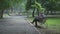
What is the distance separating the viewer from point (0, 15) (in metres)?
59.4

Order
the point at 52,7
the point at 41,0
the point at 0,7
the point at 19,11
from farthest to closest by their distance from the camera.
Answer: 1. the point at 19,11
2. the point at 52,7
3. the point at 0,7
4. the point at 41,0

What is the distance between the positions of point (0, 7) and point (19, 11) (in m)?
68.4

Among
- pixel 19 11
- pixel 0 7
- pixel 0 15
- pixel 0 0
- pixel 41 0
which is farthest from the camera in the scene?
pixel 19 11

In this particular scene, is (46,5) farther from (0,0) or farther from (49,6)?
(0,0)

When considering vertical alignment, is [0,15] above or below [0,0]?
below

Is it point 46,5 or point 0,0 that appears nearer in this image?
point 0,0

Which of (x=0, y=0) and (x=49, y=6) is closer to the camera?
(x=0, y=0)

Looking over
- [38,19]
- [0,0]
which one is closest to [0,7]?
[0,0]

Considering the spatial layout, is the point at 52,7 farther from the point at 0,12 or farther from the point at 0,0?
the point at 0,0

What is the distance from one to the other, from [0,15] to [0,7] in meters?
9.55

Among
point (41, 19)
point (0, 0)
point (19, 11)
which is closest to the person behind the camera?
point (41, 19)

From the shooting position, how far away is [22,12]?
4719 inches

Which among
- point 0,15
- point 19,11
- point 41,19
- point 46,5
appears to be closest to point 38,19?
point 41,19

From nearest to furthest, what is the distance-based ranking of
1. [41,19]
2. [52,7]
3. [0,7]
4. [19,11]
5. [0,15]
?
1. [41,19]
2. [0,7]
3. [52,7]
4. [0,15]
5. [19,11]
